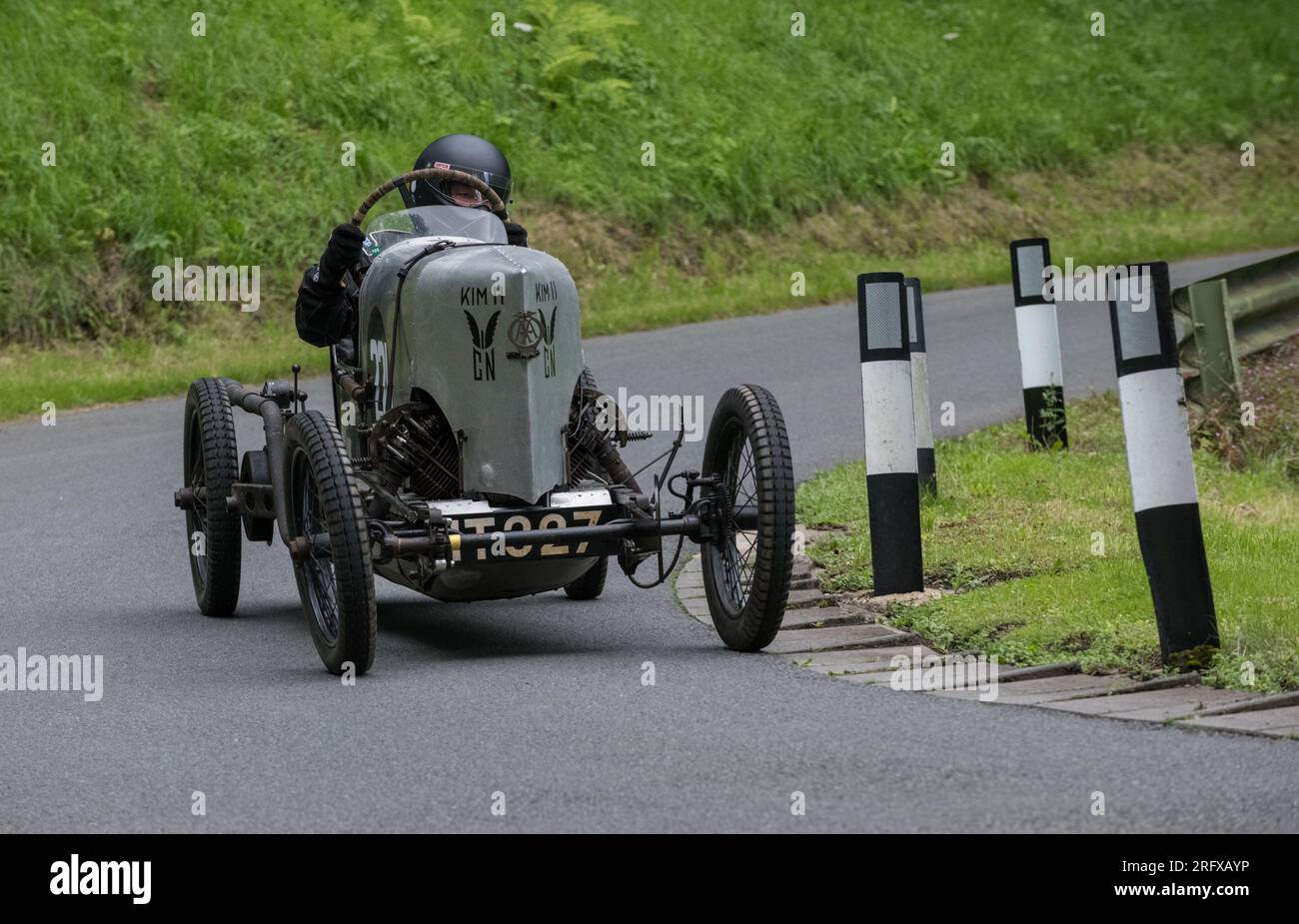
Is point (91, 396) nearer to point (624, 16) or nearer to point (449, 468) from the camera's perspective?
point (449, 468)

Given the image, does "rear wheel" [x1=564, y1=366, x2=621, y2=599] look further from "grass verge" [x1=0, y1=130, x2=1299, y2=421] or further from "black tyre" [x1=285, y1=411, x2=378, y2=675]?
"grass verge" [x1=0, y1=130, x2=1299, y2=421]

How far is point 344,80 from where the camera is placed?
64.5 ft

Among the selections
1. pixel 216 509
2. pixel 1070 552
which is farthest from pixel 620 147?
pixel 1070 552

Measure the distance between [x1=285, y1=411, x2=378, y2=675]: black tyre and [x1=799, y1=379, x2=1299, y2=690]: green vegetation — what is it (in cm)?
194

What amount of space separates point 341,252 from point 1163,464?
308 centimetres

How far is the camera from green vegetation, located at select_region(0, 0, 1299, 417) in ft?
53.4

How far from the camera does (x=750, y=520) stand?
6570 millimetres

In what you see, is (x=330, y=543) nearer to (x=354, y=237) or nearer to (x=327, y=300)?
(x=354, y=237)

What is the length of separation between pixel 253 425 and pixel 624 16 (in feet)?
37.5

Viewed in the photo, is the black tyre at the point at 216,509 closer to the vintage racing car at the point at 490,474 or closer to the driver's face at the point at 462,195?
the vintage racing car at the point at 490,474

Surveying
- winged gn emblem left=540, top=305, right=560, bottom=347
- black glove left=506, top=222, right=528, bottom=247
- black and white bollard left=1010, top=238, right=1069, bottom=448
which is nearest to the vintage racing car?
winged gn emblem left=540, top=305, right=560, bottom=347

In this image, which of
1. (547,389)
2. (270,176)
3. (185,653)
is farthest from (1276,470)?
(270,176)

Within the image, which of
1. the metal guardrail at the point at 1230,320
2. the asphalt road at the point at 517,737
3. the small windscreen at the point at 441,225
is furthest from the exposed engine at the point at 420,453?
the metal guardrail at the point at 1230,320
